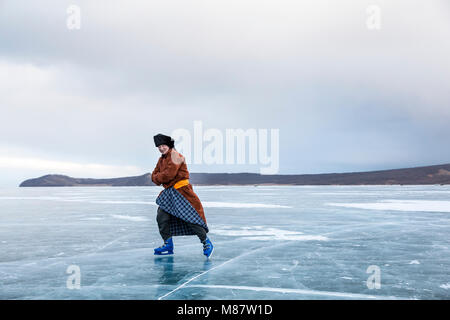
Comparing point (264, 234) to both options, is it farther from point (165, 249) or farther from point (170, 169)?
point (170, 169)

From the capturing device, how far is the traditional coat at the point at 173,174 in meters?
4.62

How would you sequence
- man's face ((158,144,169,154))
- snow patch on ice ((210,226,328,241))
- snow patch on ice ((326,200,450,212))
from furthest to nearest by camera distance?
snow patch on ice ((326,200,450,212)), snow patch on ice ((210,226,328,241)), man's face ((158,144,169,154))

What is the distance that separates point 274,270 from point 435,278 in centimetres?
152

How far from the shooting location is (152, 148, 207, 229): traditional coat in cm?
462

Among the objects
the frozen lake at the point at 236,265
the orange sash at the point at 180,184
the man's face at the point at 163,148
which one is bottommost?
the frozen lake at the point at 236,265

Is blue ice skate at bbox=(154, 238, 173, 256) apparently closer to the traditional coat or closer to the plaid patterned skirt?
the plaid patterned skirt

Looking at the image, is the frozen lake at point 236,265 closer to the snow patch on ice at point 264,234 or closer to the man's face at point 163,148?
the snow patch on ice at point 264,234

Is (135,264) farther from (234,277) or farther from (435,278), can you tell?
(435,278)

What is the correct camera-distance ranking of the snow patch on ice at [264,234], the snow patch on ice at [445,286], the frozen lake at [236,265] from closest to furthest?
1. the frozen lake at [236,265]
2. the snow patch on ice at [445,286]
3. the snow patch on ice at [264,234]

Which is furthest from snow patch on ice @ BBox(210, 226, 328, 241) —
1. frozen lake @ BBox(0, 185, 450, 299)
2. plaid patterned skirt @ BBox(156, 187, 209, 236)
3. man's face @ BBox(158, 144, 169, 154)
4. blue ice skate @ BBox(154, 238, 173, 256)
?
man's face @ BBox(158, 144, 169, 154)

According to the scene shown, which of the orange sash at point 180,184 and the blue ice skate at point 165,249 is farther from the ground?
the orange sash at point 180,184

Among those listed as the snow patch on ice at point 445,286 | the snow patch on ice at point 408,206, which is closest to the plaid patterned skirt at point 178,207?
the snow patch on ice at point 445,286

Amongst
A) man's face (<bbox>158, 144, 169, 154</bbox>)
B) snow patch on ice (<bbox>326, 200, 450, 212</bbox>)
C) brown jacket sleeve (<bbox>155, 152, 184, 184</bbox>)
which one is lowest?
snow patch on ice (<bbox>326, 200, 450, 212</bbox>)

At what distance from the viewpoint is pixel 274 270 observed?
4102 mm
